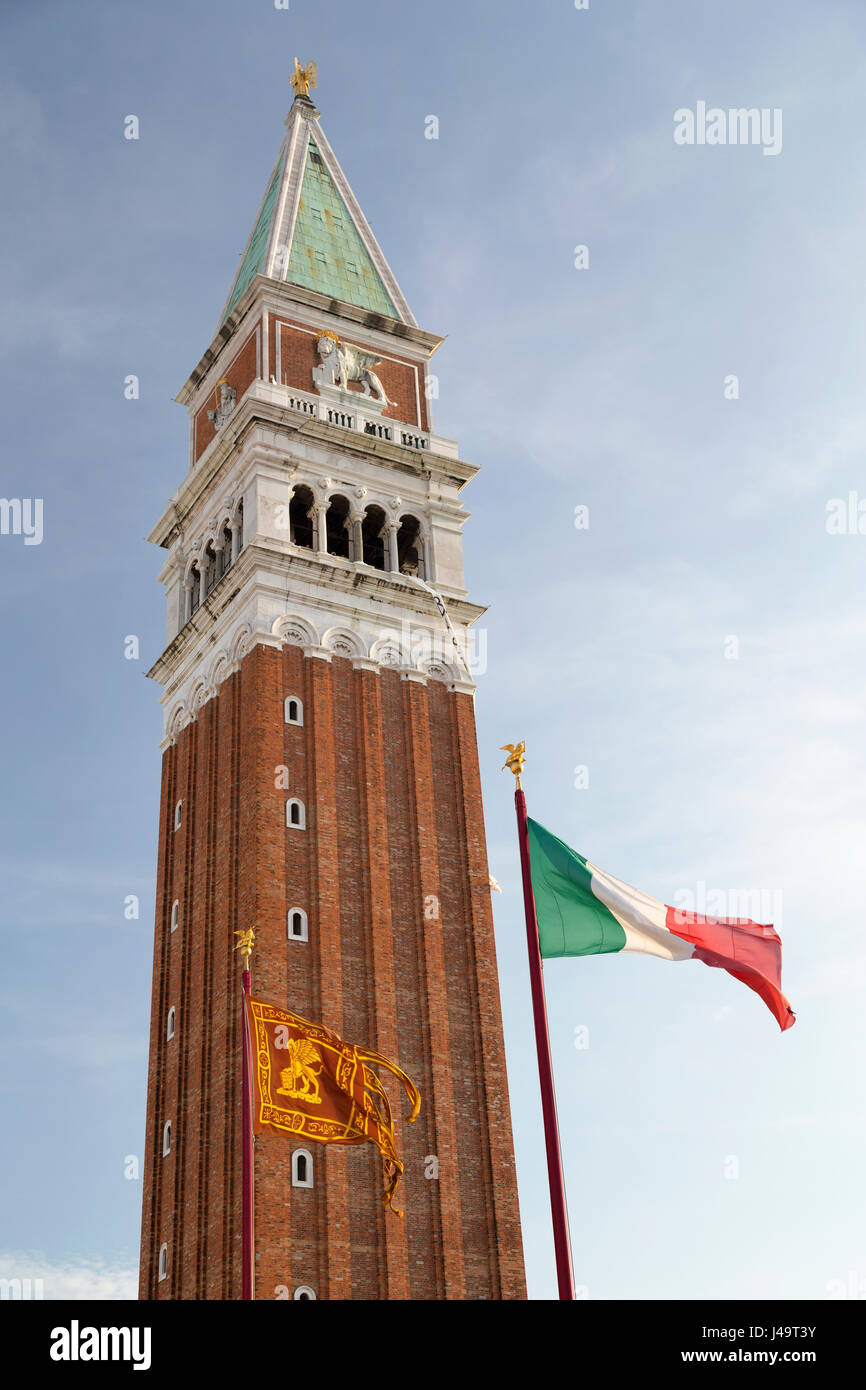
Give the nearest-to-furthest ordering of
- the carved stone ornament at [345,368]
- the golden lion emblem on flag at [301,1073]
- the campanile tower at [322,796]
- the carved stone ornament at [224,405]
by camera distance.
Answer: the golden lion emblem on flag at [301,1073], the campanile tower at [322,796], the carved stone ornament at [345,368], the carved stone ornament at [224,405]

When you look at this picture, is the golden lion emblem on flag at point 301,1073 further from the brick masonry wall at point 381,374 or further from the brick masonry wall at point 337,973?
the brick masonry wall at point 381,374

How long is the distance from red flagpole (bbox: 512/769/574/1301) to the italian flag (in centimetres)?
79

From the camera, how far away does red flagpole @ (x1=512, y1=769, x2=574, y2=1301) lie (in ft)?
76.0

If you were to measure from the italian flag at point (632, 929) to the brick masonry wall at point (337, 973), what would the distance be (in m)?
18.3

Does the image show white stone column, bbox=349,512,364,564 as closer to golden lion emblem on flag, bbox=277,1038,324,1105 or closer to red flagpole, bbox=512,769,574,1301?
golden lion emblem on flag, bbox=277,1038,324,1105

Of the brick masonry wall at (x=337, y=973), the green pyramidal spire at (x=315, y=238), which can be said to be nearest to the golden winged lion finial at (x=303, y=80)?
the green pyramidal spire at (x=315, y=238)

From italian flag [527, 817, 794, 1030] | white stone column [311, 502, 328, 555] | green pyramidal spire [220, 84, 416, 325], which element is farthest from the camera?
green pyramidal spire [220, 84, 416, 325]

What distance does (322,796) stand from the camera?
166 feet

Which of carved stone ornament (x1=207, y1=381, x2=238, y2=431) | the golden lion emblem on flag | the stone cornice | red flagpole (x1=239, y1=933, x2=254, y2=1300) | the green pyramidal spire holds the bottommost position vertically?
red flagpole (x1=239, y1=933, x2=254, y2=1300)

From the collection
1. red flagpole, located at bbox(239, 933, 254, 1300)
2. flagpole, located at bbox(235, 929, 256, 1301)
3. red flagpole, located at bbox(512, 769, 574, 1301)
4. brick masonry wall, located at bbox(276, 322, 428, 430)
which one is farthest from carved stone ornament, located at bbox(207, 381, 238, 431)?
red flagpole, located at bbox(512, 769, 574, 1301)

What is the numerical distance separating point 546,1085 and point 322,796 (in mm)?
26674

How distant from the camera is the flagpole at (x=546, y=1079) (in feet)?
76.0

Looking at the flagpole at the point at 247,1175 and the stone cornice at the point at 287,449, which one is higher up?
the stone cornice at the point at 287,449
